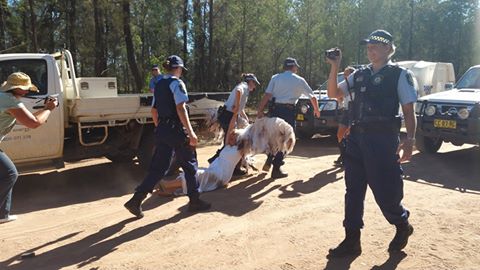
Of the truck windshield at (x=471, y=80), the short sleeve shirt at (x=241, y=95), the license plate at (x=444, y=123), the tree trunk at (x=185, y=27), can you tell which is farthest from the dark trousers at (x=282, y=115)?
the tree trunk at (x=185, y=27)

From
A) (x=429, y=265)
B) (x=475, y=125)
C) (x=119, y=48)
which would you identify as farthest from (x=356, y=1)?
(x=429, y=265)

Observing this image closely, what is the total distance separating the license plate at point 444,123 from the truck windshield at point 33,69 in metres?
6.51

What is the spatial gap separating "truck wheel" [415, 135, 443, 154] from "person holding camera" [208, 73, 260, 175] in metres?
3.84

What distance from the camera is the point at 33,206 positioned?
18.9 feet

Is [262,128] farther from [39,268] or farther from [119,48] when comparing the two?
[119,48]

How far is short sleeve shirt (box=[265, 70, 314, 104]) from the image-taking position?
22.7 ft

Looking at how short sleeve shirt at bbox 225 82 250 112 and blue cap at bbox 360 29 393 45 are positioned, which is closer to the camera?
blue cap at bbox 360 29 393 45

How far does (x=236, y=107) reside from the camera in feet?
21.2

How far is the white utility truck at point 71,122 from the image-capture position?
6184 mm

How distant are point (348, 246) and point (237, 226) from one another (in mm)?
1291

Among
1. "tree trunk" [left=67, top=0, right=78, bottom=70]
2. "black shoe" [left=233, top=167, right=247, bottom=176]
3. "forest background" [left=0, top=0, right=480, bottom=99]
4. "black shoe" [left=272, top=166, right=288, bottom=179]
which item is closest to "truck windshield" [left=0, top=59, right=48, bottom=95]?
"black shoe" [left=233, top=167, right=247, bottom=176]

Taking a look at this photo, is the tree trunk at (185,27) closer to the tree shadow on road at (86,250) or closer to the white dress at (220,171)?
the white dress at (220,171)

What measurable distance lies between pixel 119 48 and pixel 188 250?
90.4ft

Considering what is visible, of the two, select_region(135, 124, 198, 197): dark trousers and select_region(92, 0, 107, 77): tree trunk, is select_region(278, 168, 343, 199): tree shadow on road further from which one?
select_region(92, 0, 107, 77): tree trunk
